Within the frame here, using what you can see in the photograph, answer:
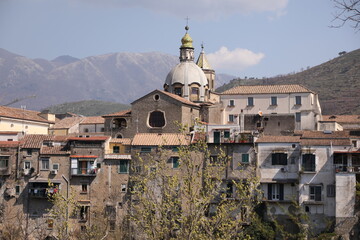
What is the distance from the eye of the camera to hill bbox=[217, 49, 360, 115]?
121875 mm

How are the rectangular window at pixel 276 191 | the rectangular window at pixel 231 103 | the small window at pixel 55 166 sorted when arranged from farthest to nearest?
the rectangular window at pixel 231 103 → the small window at pixel 55 166 → the rectangular window at pixel 276 191

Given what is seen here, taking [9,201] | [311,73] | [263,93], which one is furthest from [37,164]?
[311,73]

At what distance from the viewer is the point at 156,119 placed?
7006 centimetres

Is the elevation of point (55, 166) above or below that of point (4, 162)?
below

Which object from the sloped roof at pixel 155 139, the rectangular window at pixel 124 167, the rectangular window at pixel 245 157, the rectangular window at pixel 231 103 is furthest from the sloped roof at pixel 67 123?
the rectangular window at pixel 245 157

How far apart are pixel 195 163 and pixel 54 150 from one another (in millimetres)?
15229

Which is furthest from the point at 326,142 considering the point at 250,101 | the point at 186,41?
the point at 186,41

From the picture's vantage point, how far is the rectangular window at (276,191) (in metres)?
57.0

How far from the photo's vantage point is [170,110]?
228 ft

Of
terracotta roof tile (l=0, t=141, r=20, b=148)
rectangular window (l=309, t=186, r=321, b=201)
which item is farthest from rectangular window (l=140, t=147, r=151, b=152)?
rectangular window (l=309, t=186, r=321, b=201)

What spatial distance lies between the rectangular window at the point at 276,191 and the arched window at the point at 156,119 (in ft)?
56.3

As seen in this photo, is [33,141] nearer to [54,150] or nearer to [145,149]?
[54,150]

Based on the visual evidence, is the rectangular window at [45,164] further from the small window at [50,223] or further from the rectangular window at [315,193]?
the rectangular window at [315,193]

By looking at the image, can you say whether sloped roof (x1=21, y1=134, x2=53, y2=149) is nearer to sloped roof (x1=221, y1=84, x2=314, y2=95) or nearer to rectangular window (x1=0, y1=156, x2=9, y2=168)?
rectangular window (x1=0, y1=156, x2=9, y2=168)
